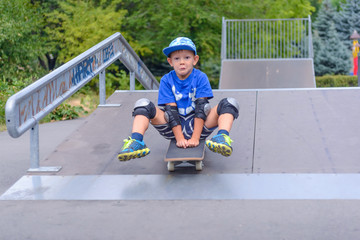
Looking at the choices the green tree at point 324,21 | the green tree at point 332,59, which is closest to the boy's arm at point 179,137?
the green tree at point 332,59

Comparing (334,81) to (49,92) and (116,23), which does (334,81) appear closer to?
(116,23)

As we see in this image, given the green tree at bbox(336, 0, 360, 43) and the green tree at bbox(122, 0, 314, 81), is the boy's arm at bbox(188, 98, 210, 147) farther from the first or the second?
the green tree at bbox(336, 0, 360, 43)

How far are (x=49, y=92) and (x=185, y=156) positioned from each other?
1.52 meters

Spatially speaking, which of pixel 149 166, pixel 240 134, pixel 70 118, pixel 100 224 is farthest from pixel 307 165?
pixel 70 118

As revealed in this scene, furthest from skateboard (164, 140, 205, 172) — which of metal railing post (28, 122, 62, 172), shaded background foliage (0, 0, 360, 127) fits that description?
shaded background foliage (0, 0, 360, 127)

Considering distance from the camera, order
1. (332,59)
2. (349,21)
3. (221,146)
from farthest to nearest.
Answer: (349,21) < (332,59) < (221,146)

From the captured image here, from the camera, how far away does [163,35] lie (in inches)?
851

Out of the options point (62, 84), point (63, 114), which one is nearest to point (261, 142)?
point (62, 84)

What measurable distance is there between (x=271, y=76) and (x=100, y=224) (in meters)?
11.8

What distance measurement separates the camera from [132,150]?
4.32 meters

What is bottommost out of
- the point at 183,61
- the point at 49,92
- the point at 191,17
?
the point at 49,92

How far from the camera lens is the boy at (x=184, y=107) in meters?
4.68

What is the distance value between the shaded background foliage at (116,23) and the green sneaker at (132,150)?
39.9 feet

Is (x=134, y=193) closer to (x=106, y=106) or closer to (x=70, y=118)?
(x=106, y=106)
